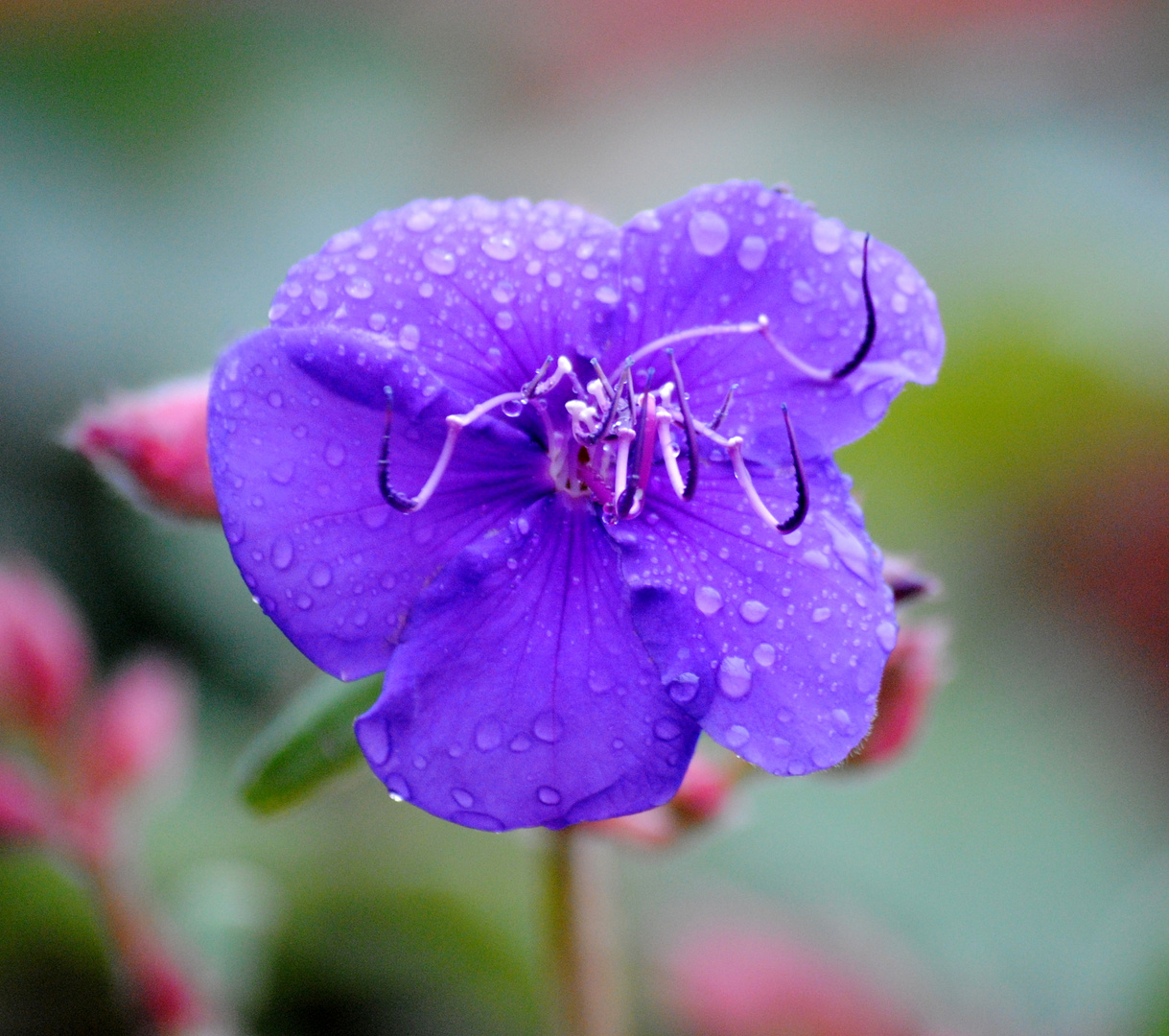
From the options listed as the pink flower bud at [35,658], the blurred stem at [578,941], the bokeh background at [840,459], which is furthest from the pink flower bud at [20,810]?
the blurred stem at [578,941]

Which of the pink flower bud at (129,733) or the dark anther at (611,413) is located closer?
the dark anther at (611,413)

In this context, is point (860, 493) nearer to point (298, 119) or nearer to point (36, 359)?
point (36, 359)

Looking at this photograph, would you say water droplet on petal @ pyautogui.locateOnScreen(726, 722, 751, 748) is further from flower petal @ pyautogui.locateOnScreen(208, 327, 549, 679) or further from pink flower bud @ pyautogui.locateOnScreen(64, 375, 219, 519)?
pink flower bud @ pyautogui.locateOnScreen(64, 375, 219, 519)

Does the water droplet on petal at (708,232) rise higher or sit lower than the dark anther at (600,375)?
higher

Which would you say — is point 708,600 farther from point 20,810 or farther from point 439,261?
point 20,810

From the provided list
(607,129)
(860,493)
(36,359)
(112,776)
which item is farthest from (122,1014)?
(607,129)

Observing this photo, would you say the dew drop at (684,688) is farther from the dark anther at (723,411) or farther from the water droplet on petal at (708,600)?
the dark anther at (723,411)
